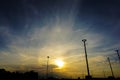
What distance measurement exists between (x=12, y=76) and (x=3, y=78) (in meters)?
6.81

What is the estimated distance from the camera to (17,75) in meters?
68.1

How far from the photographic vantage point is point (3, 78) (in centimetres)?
5769

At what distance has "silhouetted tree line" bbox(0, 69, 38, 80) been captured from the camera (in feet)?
194

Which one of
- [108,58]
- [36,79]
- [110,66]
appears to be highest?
[108,58]

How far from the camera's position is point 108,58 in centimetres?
7556

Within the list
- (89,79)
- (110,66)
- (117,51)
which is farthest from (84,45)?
(110,66)

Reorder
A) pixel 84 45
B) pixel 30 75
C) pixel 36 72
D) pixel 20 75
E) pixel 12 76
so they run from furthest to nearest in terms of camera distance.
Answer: pixel 36 72, pixel 30 75, pixel 20 75, pixel 12 76, pixel 84 45

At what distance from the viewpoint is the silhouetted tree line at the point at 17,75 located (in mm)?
59119

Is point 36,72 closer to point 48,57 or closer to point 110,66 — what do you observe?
point 48,57

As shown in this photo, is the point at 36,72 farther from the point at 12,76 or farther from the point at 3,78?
the point at 3,78

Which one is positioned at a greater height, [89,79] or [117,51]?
[117,51]

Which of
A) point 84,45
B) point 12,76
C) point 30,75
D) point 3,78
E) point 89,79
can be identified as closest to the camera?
point 89,79

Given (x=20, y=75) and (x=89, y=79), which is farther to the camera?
(x=20, y=75)

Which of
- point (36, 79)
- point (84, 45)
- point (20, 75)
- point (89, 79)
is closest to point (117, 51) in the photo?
point (84, 45)
